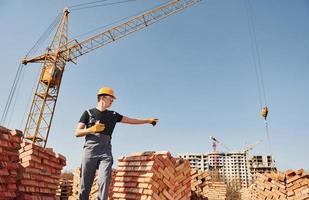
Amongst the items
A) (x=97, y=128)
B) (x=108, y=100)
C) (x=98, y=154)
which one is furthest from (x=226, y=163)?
(x=97, y=128)

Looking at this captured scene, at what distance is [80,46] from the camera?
2989 cm

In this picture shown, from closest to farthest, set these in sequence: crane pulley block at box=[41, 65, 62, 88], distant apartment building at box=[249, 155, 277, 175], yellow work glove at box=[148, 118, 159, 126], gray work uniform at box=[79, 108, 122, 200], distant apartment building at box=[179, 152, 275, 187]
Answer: gray work uniform at box=[79, 108, 122, 200] < yellow work glove at box=[148, 118, 159, 126] < crane pulley block at box=[41, 65, 62, 88] < distant apartment building at box=[249, 155, 277, 175] < distant apartment building at box=[179, 152, 275, 187]

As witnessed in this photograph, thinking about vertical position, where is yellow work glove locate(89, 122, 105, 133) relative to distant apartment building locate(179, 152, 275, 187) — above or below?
below

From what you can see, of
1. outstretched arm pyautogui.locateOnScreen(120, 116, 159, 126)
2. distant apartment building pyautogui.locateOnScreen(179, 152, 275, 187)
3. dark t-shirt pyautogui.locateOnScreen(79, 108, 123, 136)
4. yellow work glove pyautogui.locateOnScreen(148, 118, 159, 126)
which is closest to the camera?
dark t-shirt pyautogui.locateOnScreen(79, 108, 123, 136)

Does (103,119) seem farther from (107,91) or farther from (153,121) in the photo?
(153,121)

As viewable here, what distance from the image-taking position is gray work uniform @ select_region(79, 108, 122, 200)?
381 cm

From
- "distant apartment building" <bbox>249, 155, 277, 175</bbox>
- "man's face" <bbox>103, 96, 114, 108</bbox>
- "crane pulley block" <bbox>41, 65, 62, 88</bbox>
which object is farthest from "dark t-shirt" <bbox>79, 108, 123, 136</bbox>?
"distant apartment building" <bbox>249, 155, 277, 175</bbox>

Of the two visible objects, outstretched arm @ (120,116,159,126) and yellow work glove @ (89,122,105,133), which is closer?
yellow work glove @ (89,122,105,133)

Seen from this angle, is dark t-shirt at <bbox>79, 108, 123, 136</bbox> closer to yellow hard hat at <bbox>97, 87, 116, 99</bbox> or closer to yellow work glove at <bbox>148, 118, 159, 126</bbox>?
yellow hard hat at <bbox>97, 87, 116, 99</bbox>

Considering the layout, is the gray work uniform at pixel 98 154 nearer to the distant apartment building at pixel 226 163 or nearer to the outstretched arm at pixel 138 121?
the outstretched arm at pixel 138 121

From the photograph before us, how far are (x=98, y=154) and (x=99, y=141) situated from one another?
0.18 m

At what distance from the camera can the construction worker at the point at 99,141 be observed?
385 centimetres

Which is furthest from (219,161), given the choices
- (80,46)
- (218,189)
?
(218,189)

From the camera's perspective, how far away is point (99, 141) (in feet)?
13.2
